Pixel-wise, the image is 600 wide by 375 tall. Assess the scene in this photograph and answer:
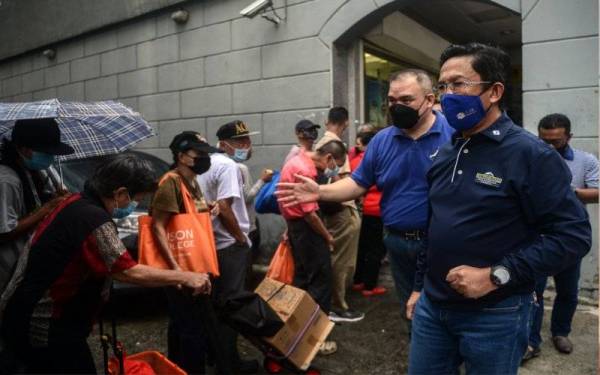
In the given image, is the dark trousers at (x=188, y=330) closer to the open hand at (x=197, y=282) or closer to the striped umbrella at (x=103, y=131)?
the open hand at (x=197, y=282)

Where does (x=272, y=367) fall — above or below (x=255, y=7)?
below

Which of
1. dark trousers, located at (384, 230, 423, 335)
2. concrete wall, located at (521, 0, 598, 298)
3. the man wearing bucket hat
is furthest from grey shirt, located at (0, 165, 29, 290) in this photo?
concrete wall, located at (521, 0, 598, 298)

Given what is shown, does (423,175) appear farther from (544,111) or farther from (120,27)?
(120,27)

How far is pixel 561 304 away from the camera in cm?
407

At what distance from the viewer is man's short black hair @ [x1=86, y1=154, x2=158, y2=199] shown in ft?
8.33

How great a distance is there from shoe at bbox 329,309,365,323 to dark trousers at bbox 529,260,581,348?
1.62 metres

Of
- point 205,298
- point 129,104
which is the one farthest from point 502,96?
point 129,104

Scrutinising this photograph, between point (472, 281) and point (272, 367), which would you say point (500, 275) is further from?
point (272, 367)

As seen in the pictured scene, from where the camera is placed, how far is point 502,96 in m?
2.24

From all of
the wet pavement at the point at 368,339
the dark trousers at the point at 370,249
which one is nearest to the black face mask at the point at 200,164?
the wet pavement at the point at 368,339

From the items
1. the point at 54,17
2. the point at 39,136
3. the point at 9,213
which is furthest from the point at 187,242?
the point at 54,17

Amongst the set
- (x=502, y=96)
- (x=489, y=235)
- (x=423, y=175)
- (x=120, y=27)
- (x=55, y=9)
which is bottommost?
(x=489, y=235)

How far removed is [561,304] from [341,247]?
2.05m

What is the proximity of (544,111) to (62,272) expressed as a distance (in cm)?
486
